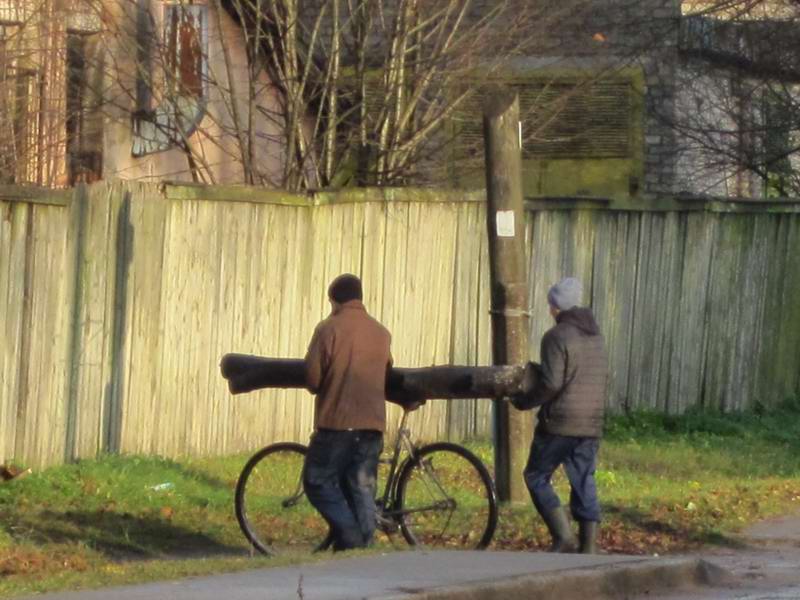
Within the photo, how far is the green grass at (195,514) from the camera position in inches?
347

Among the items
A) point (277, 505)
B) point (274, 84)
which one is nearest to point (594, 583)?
point (277, 505)

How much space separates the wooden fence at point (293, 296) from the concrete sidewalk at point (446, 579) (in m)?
3.47

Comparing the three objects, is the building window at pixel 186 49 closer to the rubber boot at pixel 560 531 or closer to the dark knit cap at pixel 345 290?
the dark knit cap at pixel 345 290

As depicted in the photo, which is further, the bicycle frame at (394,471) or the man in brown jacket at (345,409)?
the bicycle frame at (394,471)

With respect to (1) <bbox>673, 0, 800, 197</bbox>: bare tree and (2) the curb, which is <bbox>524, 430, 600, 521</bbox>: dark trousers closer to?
(2) the curb

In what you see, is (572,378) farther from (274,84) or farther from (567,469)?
(274,84)

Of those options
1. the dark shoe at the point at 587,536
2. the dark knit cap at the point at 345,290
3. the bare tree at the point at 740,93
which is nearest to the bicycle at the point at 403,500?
the dark shoe at the point at 587,536

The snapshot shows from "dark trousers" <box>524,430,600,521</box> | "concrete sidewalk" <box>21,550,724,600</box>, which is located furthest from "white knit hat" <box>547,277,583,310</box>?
"concrete sidewalk" <box>21,550,724,600</box>

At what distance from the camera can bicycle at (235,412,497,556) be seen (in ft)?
30.5

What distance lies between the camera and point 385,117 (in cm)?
1511

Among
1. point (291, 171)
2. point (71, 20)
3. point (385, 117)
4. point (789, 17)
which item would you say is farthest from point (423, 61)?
point (789, 17)

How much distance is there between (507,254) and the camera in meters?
10.4

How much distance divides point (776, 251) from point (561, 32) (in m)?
4.76

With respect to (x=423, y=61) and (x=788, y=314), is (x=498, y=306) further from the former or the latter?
(x=788, y=314)
